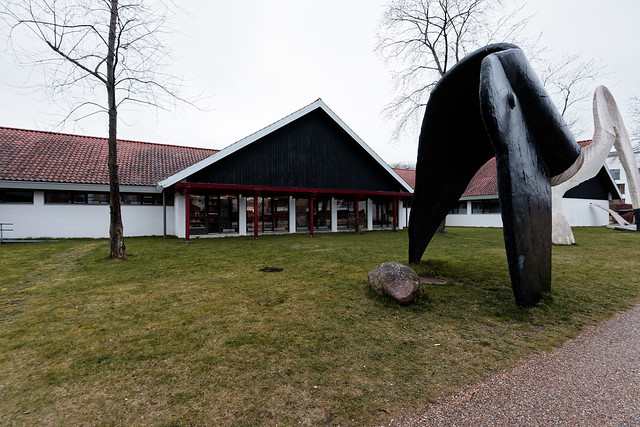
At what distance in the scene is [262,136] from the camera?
47.9ft

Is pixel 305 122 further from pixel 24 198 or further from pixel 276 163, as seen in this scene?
pixel 24 198

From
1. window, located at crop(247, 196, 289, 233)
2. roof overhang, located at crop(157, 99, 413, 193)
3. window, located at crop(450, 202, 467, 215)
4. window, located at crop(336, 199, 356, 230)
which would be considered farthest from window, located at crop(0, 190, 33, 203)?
window, located at crop(450, 202, 467, 215)

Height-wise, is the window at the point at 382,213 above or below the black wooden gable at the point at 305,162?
below

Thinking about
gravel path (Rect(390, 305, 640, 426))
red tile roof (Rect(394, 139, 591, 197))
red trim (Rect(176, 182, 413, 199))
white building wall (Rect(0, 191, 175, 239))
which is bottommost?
gravel path (Rect(390, 305, 640, 426))

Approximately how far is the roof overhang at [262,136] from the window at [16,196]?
5.59m

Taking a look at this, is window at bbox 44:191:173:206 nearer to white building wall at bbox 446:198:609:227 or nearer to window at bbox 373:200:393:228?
window at bbox 373:200:393:228

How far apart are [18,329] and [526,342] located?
20.1 feet

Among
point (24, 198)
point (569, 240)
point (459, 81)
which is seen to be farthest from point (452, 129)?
point (24, 198)

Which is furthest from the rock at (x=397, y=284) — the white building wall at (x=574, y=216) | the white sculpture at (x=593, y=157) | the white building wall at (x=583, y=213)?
the white building wall at (x=583, y=213)

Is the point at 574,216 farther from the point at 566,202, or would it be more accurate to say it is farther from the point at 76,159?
the point at 76,159

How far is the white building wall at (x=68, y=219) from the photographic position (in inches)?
509

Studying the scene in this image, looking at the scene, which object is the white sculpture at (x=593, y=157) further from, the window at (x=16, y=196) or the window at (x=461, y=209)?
the window at (x=16, y=196)

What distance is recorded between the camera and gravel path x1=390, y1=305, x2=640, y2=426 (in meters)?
2.03

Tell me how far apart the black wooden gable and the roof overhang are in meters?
0.24
